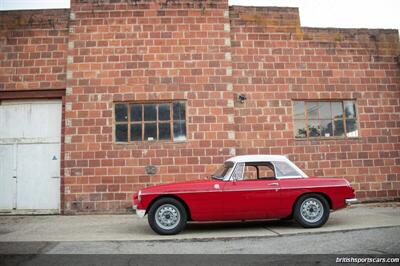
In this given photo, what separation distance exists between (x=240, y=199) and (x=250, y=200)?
0.19 meters

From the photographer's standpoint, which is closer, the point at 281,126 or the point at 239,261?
the point at 239,261

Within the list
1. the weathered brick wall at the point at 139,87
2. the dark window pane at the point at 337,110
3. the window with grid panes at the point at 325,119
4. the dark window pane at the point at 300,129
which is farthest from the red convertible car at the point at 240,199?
the dark window pane at the point at 337,110

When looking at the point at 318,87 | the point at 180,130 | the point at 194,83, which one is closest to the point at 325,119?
the point at 318,87

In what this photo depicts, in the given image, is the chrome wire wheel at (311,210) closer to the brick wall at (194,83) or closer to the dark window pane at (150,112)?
the brick wall at (194,83)

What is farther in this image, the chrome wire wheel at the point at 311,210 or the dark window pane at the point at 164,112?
the dark window pane at the point at 164,112

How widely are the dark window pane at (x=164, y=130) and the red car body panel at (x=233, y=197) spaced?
3148 mm

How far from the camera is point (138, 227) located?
7914 millimetres

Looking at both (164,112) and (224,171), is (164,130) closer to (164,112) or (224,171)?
(164,112)

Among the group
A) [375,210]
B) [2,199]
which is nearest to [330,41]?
[375,210]

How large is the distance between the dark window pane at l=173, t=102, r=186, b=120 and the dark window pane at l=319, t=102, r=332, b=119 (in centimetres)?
393

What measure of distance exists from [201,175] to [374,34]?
22.0 ft

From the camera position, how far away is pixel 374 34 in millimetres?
11289

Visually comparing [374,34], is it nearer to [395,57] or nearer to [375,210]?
[395,57]

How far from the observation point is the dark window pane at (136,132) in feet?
33.0
